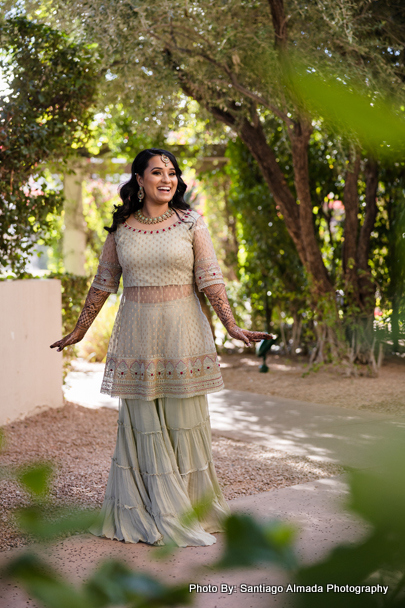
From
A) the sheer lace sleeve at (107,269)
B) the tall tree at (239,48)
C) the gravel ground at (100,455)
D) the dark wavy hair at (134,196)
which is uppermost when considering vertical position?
the tall tree at (239,48)

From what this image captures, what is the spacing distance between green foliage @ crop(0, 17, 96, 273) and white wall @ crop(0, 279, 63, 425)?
0.39 meters

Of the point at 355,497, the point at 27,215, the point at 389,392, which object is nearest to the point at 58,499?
the point at 355,497

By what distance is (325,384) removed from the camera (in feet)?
21.5

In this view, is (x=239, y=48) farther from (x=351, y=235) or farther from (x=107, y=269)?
(x=107, y=269)

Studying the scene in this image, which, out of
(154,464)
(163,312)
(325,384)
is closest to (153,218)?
(163,312)

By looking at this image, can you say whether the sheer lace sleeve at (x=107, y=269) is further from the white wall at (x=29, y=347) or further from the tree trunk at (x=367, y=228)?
the tree trunk at (x=367, y=228)

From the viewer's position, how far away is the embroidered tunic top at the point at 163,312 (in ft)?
9.48

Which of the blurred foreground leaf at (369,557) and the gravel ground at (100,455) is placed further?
the gravel ground at (100,455)

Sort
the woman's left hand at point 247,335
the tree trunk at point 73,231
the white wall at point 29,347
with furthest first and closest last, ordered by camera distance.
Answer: the tree trunk at point 73,231, the white wall at point 29,347, the woman's left hand at point 247,335

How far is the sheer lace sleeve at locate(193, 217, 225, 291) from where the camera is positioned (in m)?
2.92

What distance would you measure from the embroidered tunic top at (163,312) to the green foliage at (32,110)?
256 centimetres

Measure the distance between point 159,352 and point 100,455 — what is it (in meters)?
1.73

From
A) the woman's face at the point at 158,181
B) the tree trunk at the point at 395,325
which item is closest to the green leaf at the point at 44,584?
the tree trunk at the point at 395,325

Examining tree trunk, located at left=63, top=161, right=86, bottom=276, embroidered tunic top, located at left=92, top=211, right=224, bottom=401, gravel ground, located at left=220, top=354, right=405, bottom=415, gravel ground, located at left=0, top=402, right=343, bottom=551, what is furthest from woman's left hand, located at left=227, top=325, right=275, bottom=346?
tree trunk, located at left=63, top=161, right=86, bottom=276
